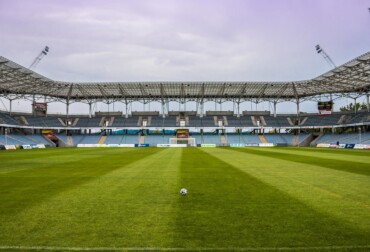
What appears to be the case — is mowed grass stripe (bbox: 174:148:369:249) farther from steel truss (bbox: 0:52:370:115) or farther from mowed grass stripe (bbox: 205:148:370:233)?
steel truss (bbox: 0:52:370:115)

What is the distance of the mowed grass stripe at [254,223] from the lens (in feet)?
18.4

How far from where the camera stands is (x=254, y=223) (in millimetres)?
6770

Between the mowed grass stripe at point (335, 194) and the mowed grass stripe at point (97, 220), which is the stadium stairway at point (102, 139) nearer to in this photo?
the mowed grass stripe at point (335, 194)

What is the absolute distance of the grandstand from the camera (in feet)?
234

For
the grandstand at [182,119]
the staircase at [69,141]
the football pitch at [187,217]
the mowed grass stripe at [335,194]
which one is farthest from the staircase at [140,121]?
the football pitch at [187,217]

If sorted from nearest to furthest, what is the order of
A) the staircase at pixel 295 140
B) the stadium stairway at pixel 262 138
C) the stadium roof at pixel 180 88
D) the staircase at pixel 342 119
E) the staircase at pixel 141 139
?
the stadium roof at pixel 180 88 < the staircase at pixel 342 119 < the staircase at pixel 295 140 < the stadium stairway at pixel 262 138 < the staircase at pixel 141 139

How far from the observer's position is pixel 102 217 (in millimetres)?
7344

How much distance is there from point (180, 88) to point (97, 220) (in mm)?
69338

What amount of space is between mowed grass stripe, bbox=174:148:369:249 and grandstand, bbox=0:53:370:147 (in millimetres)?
62174

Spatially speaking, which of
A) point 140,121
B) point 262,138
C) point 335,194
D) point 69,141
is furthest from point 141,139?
point 335,194

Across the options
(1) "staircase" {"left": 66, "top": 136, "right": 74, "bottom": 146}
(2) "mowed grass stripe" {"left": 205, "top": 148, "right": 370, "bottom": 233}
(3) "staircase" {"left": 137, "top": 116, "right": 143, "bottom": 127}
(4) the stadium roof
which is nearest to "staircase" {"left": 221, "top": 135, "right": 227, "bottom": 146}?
(4) the stadium roof

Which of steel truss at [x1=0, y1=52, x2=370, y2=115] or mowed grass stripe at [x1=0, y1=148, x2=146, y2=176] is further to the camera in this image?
steel truss at [x1=0, y1=52, x2=370, y2=115]

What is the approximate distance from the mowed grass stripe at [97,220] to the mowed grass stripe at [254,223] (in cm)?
52

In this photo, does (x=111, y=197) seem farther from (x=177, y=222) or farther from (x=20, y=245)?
(x=20, y=245)
